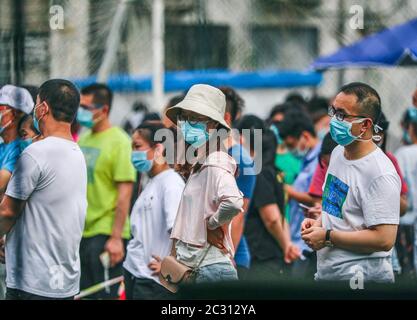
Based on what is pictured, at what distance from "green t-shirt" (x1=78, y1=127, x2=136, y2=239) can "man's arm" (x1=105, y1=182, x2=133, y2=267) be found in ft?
0.24

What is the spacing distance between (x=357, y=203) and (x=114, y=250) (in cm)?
281

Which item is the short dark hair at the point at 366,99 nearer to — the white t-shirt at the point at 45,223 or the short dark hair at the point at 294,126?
the white t-shirt at the point at 45,223

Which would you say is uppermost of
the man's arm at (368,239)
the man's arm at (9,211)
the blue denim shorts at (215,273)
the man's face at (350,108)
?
the man's face at (350,108)

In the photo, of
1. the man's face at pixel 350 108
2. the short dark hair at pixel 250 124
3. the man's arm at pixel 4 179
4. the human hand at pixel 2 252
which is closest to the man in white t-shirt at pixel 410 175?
the short dark hair at pixel 250 124

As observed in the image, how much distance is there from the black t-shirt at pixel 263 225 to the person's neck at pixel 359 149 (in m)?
2.04

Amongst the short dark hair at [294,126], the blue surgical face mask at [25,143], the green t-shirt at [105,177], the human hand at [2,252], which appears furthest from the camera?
the short dark hair at [294,126]

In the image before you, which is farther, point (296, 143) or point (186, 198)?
point (296, 143)

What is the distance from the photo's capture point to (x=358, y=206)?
5.09 metres

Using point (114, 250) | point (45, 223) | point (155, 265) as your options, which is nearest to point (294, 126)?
point (114, 250)

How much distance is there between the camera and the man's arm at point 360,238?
5.02 m

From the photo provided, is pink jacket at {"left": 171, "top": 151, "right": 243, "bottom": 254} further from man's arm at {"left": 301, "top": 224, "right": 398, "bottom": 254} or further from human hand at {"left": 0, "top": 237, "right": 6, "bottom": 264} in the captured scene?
human hand at {"left": 0, "top": 237, "right": 6, "bottom": 264}

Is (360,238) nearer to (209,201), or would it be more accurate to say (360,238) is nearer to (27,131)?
(209,201)

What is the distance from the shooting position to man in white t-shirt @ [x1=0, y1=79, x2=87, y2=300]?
17.2 ft
